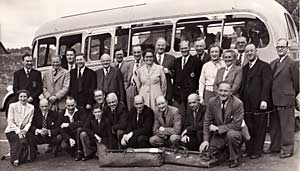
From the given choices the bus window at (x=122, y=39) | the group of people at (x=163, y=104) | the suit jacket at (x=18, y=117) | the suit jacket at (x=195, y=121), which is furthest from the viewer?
the bus window at (x=122, y=39)

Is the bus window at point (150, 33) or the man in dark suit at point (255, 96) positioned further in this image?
the bus window at point (150, 33)

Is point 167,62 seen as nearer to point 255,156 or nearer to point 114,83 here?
point 114,83

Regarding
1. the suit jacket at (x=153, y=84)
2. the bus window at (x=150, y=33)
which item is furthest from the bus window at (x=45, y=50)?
the suit jacket at (x=153, y=84)

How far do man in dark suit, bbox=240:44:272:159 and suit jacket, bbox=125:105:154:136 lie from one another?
2.31 feet

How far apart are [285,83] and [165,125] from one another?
0.93 m

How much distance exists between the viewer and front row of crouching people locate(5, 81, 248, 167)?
118 inches

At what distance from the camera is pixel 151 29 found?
415 centimetres

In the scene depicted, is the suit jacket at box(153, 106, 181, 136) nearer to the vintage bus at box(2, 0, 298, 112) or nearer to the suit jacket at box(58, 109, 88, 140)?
the suit jacket at box(58, 109, 88, 140)

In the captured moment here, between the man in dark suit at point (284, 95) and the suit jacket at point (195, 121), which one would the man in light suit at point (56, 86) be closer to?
the suit jacket at point (195, 121)

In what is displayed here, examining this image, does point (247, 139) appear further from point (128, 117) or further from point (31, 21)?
point (31, 21)

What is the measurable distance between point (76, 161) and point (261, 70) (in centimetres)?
155

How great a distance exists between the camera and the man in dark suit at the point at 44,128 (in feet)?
11.3

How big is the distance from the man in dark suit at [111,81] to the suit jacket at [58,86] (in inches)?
11.3

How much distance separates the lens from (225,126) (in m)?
3.00
